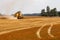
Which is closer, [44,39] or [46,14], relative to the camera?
[44,39]

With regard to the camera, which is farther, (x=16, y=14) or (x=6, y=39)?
(x=16, y=14)

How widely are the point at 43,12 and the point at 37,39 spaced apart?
63.4 m

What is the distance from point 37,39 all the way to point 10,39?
1950 mm

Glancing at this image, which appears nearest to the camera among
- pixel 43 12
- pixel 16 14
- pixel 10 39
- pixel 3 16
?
pixel 10 39

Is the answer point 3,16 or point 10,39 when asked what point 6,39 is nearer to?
point 10,39

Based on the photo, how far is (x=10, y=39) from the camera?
17516 millimetres

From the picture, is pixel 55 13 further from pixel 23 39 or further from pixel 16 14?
pixel 23 39

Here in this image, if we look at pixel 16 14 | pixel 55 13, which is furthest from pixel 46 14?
pixel 16 14

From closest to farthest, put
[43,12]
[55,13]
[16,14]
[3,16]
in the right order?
[3,16] < [16,14] < [43,12] < [55,13]

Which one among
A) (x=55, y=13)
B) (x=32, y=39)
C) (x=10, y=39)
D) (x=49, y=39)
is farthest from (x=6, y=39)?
(x=55, y=13)

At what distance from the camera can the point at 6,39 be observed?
17562mm

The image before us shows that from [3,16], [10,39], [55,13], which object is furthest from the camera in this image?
[55,13]

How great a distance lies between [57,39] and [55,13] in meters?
70.7

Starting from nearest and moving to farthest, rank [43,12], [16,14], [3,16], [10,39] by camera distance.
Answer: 1. [10,39]
2. [3,16]
3. [16,14]
4. [43,12]
